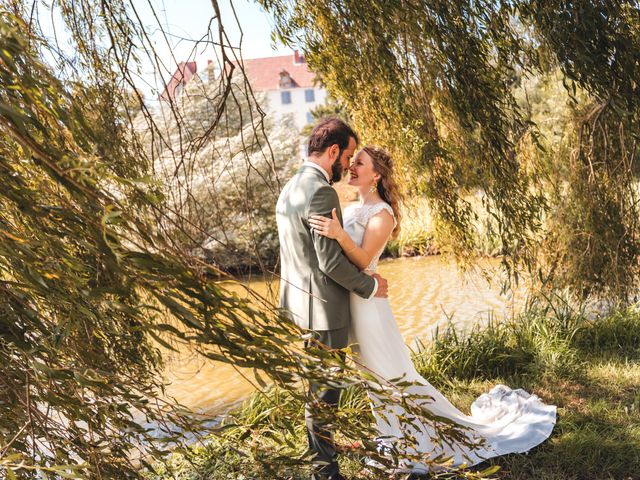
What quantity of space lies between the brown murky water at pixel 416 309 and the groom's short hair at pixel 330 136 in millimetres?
1659

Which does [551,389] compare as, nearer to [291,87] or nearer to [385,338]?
[385,338]

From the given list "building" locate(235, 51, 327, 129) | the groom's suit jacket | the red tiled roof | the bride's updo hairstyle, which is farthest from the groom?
the red tiled roof

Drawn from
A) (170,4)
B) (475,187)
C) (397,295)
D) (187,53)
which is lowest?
(397,295)

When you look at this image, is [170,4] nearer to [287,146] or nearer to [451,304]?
[451,304]

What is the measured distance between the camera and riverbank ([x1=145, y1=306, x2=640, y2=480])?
10.5 ft

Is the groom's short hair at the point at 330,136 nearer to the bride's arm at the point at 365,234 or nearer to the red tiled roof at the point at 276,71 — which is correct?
the bride's arm at the point at 365,234

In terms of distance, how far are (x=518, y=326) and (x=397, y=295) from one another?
Answer: 4.26 meters

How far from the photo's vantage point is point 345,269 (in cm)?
287

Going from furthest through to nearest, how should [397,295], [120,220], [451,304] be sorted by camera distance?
[397,295] < [451,304] < [120,220]

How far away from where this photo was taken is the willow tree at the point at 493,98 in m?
2.60

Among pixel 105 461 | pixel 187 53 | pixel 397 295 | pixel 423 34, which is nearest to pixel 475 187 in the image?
pixel 423 34

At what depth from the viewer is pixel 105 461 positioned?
61.4 inches

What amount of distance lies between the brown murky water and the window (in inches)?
1220

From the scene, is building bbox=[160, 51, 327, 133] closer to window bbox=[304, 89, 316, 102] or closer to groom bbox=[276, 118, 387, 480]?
window bbox=[304, 89, 316, 102]
